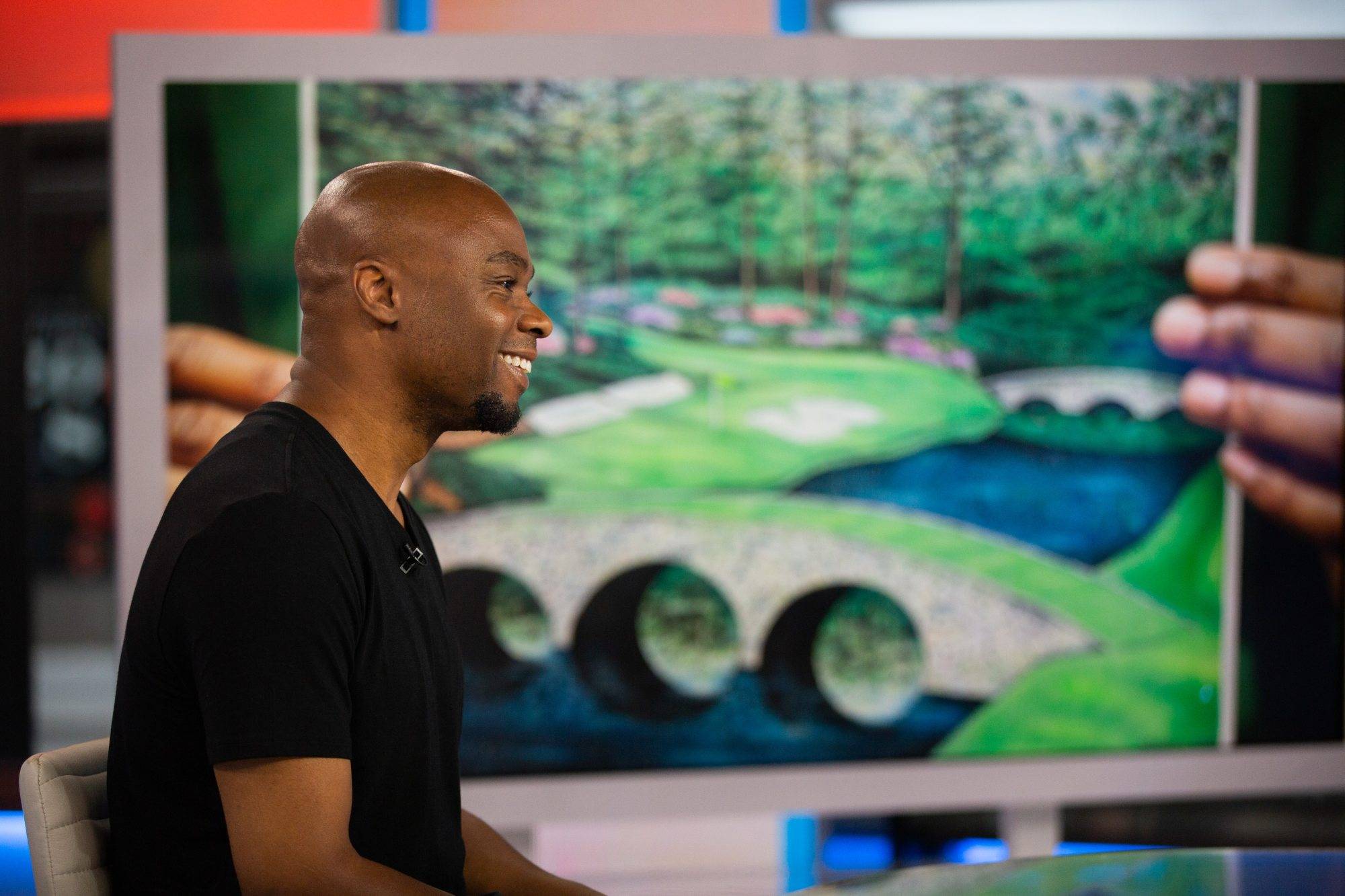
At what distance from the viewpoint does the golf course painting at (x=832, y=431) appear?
2750 millimetres

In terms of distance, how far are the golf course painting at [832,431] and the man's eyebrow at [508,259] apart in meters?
1.28

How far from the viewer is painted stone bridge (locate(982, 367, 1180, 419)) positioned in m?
2.88

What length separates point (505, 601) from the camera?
2756 millimetres

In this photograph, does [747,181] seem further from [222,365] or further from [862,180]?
[222,365]

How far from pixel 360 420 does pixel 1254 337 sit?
2287mm

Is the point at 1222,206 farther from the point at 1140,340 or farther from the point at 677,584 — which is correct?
the point at 677,584

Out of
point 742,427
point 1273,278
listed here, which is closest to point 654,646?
point 742,427

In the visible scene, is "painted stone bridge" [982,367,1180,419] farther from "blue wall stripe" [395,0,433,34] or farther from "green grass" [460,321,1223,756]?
"blue wall stripe" [395,0,433,34]

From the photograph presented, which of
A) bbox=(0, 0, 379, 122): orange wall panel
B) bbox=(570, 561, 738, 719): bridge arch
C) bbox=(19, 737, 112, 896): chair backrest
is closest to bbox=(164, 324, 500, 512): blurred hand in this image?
bbox=(570, 561, 738, 719): bridge arch

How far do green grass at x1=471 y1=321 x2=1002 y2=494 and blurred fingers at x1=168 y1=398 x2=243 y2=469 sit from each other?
0.54m

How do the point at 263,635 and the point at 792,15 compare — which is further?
the point at 792,15

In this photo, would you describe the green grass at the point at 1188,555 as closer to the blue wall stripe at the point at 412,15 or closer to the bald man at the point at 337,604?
the bald man at the point at 337,604

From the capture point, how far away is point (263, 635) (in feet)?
3.67

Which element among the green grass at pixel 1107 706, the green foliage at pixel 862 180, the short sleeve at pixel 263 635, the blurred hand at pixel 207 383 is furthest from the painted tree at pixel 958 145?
the short sleeve at pixel 263 635
